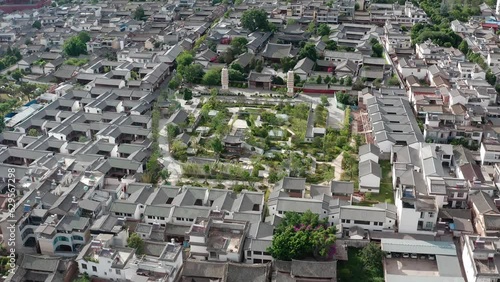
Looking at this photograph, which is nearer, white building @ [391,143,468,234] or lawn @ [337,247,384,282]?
lawn @ [337,247,384,282]

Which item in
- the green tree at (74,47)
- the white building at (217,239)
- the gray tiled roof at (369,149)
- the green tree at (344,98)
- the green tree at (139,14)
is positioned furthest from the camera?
the green tree at (139,14)

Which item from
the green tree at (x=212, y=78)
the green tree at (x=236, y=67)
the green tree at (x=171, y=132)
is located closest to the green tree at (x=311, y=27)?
the green tree at (x=236, y=67)

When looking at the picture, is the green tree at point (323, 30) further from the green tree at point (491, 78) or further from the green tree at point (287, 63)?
the green tree at point (491, 78)

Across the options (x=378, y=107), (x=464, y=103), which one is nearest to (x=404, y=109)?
(x=378, y=107)

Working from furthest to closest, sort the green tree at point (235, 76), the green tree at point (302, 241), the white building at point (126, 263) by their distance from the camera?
the green tree at point (235, 76) → the green tree at point (302, 241) → the white building at point (126, 263)

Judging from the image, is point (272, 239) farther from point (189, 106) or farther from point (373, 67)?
point (373, 67)

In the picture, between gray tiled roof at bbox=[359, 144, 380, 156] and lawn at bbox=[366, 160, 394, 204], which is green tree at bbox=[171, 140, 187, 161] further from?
lawn at bbox=[366, 160, 394, 204]

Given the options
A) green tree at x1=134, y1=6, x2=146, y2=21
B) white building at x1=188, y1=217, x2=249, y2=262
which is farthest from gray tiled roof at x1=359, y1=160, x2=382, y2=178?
green tree at x1=134, y1=6, x2=146, y2=21

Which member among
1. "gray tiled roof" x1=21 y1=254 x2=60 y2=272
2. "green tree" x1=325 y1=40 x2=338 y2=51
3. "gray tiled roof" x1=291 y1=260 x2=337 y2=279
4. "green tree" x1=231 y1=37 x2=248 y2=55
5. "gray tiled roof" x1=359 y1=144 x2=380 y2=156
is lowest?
"gray tiled roof" x1=291 y1=260 x2=337 y2=279
